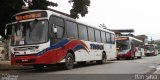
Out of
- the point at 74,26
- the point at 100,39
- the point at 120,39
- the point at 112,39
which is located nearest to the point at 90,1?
the point at 74,26

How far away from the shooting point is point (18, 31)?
59.6 feet

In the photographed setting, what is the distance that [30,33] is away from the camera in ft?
58.0

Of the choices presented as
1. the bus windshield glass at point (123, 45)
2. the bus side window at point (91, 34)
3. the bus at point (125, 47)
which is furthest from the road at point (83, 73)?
the bus windshield glass at point (123, 45)

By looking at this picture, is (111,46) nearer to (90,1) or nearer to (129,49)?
(90,1)

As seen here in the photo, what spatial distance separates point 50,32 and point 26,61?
1.93 m

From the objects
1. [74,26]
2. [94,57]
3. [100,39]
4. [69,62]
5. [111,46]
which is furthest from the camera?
[111,46]

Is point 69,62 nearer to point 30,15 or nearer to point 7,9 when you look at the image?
point 30,15

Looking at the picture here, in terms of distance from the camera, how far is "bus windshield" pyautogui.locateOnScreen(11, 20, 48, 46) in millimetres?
17469

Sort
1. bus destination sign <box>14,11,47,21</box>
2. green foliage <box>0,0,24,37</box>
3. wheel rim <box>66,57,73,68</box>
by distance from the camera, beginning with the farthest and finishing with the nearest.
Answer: green foliage <box>0,0,24,37</box>
wheel rim <box>66,57,73,68</box>
bus destination sign <box>14,11,47,21</box>

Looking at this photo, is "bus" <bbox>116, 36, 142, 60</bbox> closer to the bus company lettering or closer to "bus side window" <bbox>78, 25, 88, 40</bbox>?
the bus company lettering

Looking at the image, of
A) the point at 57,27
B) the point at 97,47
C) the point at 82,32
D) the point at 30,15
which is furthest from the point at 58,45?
the point at 97,47

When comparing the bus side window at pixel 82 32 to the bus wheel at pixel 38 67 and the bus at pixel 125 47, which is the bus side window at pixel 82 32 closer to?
the bus wheel at pixel 38 67

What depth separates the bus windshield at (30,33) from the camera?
17469mm

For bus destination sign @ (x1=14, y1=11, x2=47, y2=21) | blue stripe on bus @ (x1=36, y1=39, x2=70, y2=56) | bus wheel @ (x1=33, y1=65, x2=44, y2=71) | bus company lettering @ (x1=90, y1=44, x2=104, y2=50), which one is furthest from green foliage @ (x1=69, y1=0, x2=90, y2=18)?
bus destination sign @ (x1=14, y1=11, x2=47, y2=21)
